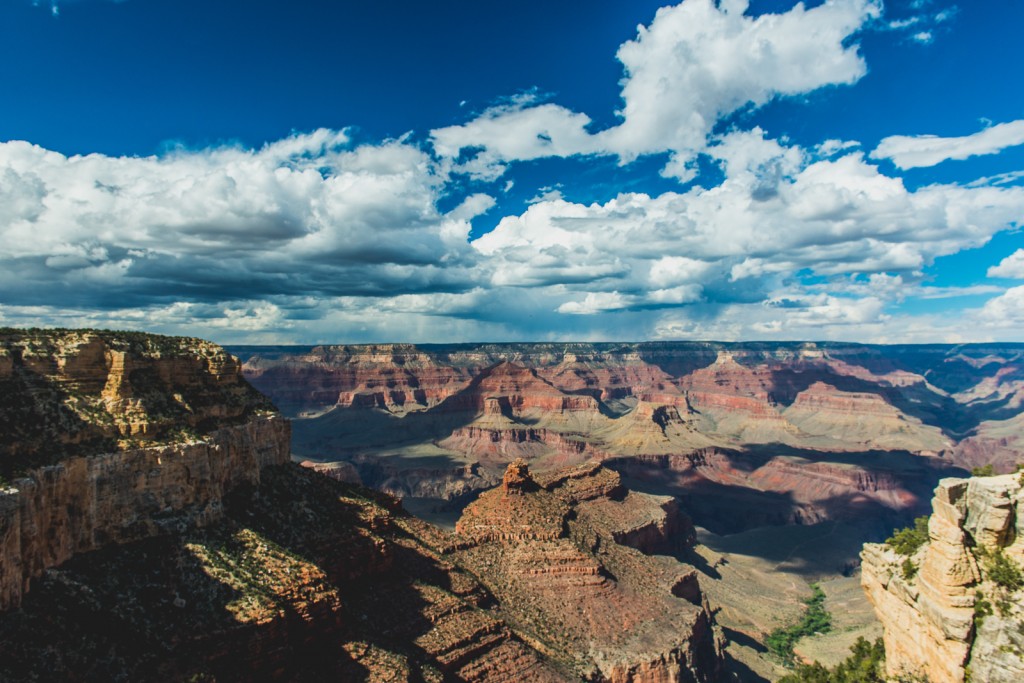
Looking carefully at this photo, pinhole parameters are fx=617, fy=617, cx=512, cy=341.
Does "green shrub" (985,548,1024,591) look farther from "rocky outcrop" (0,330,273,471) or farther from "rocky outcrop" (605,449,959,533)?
"rocky outcrop" (605,449,959,533)

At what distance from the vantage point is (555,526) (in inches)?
2594

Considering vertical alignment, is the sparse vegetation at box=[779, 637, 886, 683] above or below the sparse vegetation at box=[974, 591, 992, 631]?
below

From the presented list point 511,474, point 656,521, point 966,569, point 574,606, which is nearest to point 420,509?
point 656,521

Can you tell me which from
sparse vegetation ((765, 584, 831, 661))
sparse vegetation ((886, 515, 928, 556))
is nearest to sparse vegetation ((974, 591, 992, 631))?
sparse vegetation ((886, 515, 928, 556))

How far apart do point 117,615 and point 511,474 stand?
47.0 m

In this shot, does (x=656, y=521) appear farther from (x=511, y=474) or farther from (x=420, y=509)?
(x=420, y=509)

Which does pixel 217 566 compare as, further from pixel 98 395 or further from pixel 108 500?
pixel 98 395

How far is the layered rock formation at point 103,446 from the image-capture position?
2795 centimetres

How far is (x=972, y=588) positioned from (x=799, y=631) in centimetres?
6874

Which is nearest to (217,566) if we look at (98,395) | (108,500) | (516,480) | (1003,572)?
(108,500)

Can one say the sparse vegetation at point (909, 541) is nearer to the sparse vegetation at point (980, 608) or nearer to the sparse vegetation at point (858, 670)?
the sparse vegetation at point (858, 670)

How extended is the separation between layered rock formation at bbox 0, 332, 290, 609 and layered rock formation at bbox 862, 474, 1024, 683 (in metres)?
37.6

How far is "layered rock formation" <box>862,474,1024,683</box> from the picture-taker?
80.2 ft

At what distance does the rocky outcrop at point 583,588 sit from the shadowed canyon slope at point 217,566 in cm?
28
